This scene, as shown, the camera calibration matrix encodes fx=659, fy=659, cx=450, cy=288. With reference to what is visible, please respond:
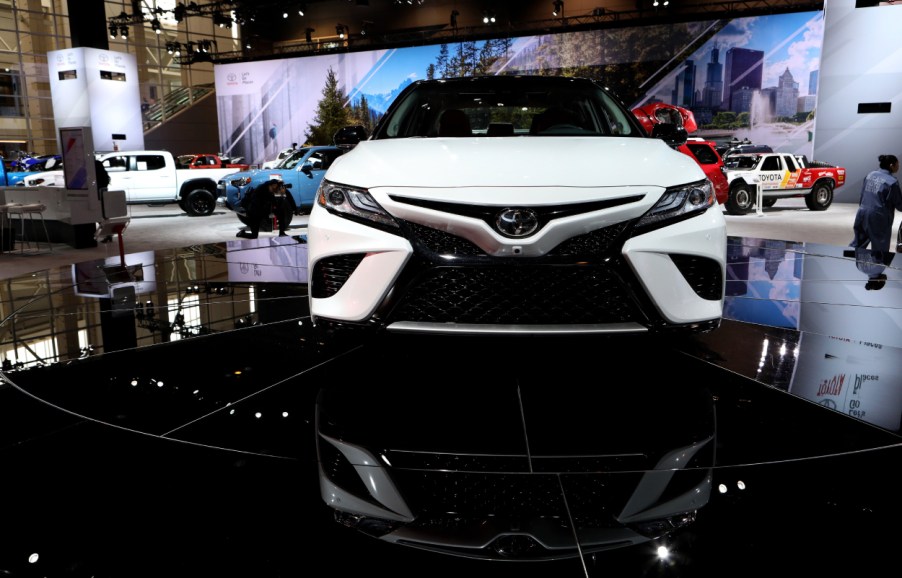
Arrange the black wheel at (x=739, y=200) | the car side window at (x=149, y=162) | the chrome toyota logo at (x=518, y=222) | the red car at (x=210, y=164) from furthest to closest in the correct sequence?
1. the red car at (x=210, y=164)
2. the car side window at (x=149, y=162)
3. the black wheel at (x=739, y=200)
4. the chrome toyota logo at (x=518, y=222)

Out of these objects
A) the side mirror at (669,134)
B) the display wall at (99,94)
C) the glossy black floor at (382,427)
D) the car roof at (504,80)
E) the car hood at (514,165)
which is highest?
the display wall at (99,94)

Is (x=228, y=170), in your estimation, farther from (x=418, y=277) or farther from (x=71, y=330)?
(x=418, y=277)

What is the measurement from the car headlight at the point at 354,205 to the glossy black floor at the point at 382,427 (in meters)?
0.44

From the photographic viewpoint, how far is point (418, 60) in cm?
2094

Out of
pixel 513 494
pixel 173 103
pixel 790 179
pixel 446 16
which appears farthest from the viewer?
pixel 173 103

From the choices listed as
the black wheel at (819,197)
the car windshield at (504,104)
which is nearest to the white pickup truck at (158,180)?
the car windshield at (504,104)

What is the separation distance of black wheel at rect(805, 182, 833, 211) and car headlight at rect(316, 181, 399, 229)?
15.3m

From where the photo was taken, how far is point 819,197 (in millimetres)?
15164

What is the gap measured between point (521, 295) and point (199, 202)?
1449 centimetres

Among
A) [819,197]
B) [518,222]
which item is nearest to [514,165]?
[518,222]

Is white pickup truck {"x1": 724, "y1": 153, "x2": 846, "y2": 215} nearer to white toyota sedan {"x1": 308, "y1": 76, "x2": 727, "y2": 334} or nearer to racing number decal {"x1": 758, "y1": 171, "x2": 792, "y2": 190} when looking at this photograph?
racing number decal {"x1": 758, "y1": 171, "x2": 792, "y2": 190}

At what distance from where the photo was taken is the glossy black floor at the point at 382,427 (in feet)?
5.87

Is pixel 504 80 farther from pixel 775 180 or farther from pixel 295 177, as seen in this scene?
pixel 775 180

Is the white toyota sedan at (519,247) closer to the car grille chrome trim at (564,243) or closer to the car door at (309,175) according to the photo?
the car grille chrome trim at (564,243)
